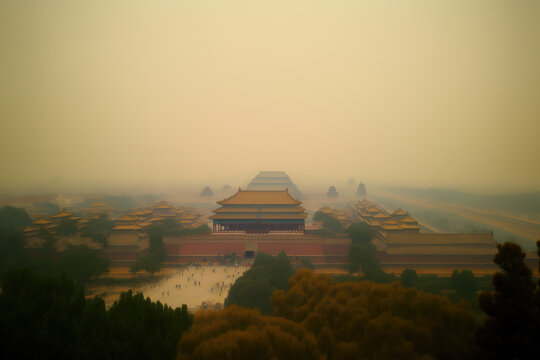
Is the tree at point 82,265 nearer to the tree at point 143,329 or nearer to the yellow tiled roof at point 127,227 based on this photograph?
the yellow tiled roof at point 127,227

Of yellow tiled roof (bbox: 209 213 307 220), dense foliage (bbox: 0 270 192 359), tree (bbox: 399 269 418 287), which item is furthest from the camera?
yellow tiled roof (bbox: 209 213 307 220)

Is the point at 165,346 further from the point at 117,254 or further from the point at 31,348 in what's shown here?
the point at 117,254

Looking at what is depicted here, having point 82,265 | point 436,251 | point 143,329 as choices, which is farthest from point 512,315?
point 82,265

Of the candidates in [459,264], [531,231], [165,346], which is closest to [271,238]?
[459,264]

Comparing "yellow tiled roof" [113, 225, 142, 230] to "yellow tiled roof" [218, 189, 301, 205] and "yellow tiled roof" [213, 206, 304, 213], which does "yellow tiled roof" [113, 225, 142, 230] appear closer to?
"yellow tiled roof" [213, 206, 304, 213]

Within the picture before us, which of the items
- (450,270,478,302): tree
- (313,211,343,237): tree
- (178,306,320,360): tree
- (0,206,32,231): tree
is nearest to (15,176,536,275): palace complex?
(313,211,343,237): tree

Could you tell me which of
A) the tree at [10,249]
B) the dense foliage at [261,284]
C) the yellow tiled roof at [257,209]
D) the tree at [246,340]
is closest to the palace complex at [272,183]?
the yellow tiled roof at [257,209]

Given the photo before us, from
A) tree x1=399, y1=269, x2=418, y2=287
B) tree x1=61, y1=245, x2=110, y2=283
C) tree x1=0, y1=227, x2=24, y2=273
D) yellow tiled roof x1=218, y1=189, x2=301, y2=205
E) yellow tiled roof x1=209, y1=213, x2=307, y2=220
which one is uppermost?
yellow tiled roof x1=218, y1=189, x2=301, y2=205
